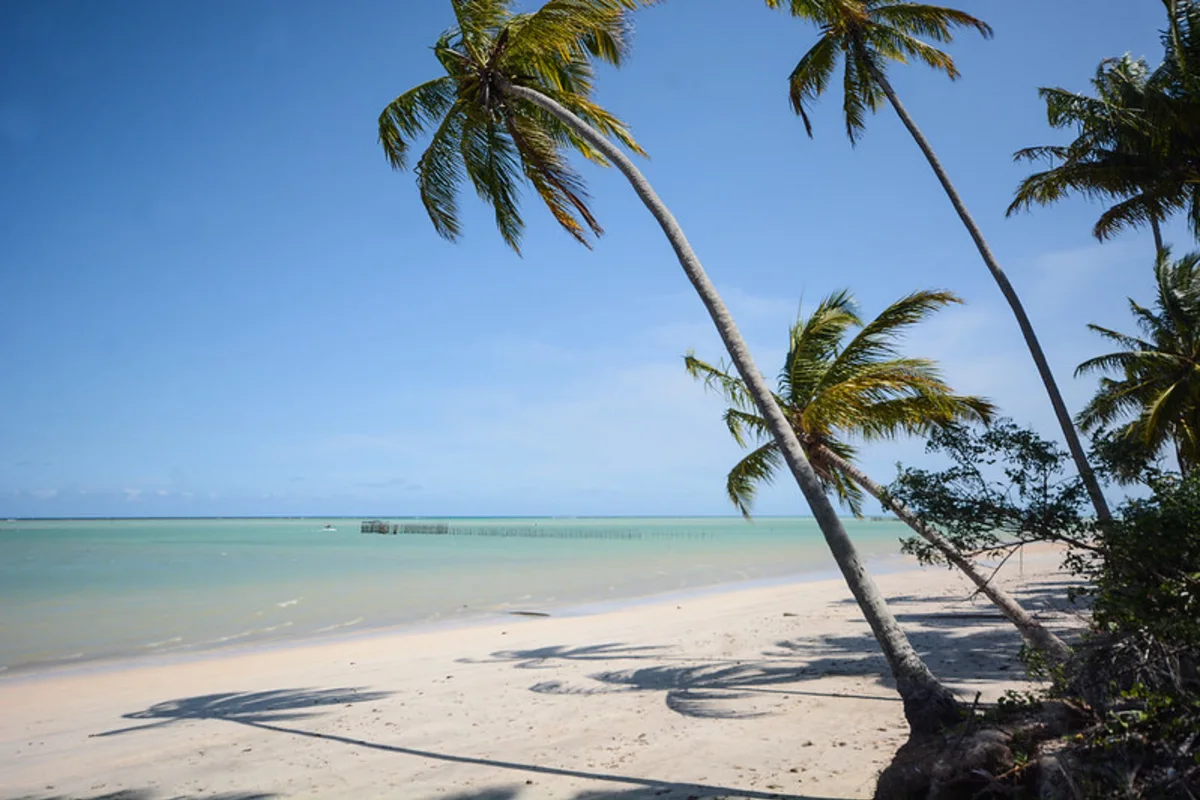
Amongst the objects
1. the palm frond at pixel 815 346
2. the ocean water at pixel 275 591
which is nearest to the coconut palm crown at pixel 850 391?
the palm frond at pixel 815 346

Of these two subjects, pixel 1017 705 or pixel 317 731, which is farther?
pixel 317 731

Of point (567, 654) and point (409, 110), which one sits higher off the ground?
point (409, 110)

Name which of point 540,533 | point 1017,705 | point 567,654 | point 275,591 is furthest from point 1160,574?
point 540,533

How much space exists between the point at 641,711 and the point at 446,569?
84.5ft

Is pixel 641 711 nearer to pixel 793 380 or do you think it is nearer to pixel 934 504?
pixel 934 504

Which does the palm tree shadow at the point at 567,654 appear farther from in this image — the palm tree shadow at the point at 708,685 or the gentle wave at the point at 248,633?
the gentle wave at the point at 248,633

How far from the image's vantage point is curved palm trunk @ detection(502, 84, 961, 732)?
4742mm

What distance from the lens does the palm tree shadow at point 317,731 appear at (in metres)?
5.12

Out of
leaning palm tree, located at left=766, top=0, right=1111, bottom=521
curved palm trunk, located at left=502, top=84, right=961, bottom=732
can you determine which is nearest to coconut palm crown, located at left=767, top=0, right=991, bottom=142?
leaning palm tree, located at left=766, top=0, right=1111, bottom=521

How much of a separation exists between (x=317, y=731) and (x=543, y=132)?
7300 mm

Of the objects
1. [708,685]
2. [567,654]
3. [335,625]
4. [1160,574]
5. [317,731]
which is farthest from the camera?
[335,625]

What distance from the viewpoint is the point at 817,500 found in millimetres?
5387

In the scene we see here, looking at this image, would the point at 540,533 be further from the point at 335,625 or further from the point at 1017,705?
the point at 1017,705

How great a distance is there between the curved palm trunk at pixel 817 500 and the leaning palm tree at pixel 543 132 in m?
0.01
